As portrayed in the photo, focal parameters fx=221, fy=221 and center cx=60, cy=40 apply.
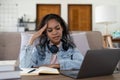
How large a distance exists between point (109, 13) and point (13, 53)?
2.20 m

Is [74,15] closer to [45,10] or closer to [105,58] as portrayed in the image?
[45,10]

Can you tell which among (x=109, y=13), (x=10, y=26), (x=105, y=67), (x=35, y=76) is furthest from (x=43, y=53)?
(x=10, y=26)

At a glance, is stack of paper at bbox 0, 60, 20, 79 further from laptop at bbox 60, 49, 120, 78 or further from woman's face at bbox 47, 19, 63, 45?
woman's face at bbox 47, 19, 63, 45

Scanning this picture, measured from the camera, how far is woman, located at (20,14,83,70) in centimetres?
148

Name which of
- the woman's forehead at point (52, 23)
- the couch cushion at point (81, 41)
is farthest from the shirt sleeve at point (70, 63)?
the couch cushion at point (81, 41)

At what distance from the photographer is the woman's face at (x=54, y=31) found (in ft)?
4.99

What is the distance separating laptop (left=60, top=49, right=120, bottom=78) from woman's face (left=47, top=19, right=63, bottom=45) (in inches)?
19.0

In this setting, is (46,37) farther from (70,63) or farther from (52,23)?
(70,63)

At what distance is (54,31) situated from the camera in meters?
1.52

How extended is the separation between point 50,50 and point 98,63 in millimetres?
609

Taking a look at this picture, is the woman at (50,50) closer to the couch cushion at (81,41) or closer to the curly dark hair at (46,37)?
the curly dark hair at (46,37)

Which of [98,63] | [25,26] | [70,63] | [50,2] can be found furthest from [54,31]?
[50,2]

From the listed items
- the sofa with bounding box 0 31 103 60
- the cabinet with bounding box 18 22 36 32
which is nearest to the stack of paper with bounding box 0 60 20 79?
the sofa with bounding box 0 31 103 60

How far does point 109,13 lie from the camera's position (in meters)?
3.70
